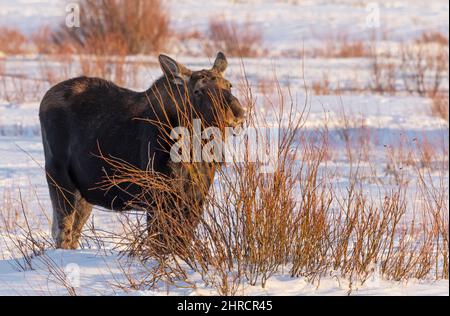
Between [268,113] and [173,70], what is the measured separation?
7040 millimetres

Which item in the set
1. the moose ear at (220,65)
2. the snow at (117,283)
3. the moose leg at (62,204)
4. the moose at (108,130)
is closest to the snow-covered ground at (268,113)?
the snow at (117,283)

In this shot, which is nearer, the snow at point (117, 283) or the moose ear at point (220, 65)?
the snow at point (117, 283)

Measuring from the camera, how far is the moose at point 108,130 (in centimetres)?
624

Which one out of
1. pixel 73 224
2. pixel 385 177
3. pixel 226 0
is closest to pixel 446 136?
pixel 385 177

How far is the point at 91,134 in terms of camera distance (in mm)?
6906

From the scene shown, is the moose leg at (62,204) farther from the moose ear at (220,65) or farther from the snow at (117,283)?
the moose ear at (220,65)

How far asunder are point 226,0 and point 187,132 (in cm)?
3670

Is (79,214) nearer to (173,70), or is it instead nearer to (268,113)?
(173,70)

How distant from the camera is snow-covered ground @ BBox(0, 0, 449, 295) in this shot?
5.43 metres

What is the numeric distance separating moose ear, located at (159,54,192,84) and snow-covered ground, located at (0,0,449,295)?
65 centimetres

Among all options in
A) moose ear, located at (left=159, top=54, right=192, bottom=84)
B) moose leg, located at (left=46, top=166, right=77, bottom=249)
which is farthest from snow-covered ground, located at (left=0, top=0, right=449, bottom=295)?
moose ear, located at (left=159, top=54, right=192, bottom=84)

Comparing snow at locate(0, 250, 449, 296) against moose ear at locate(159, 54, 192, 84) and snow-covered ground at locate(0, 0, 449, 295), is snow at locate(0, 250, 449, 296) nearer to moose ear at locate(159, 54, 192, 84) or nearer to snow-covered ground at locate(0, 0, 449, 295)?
snow-covered ground at locate(0, 0, 449, 295)

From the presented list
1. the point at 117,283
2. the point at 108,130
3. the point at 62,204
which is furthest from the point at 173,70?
the point at 117,283

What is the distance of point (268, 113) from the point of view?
13.4 metres
